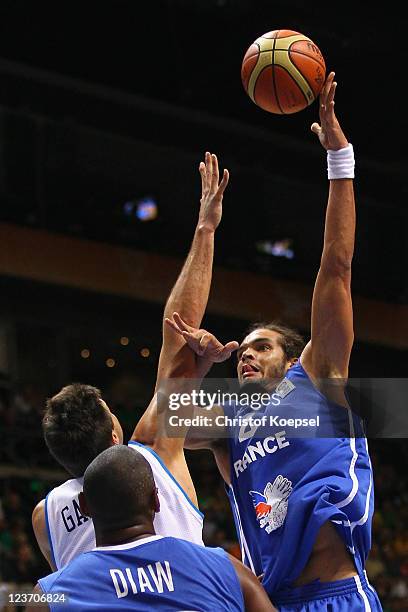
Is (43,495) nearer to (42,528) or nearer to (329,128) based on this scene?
(42,528)

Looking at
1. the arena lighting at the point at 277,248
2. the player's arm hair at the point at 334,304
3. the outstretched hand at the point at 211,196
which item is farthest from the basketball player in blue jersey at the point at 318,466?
the arena lighting at the point at 277,248

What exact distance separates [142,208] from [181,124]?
1.92 metres

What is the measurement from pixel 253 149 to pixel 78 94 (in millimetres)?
2718

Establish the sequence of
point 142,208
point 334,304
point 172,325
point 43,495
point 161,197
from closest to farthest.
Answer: point 172,325 < point 334,304 < point 43,495 < point 142,208 < point 161,197

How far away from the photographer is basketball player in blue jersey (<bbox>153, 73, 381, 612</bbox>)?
145 inches

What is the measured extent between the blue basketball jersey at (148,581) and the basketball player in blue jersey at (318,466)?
3.06 feet

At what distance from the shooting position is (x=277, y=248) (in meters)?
14.2

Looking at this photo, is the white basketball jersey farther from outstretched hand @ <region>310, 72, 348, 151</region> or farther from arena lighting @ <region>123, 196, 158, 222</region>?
arena lighting @ <region>123, 196, 158, 222</region>

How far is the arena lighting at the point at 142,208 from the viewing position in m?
13.4

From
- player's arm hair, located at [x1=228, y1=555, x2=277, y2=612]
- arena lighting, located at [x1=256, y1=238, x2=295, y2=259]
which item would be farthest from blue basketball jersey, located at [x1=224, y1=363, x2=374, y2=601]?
arena lighting, located at [x1=256, y1=238, x2=295, y2=259]

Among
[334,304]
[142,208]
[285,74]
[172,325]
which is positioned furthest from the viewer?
[142,208]

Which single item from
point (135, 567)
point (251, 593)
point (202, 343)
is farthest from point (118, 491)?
point (202, 343)

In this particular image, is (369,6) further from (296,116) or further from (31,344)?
(31,344)

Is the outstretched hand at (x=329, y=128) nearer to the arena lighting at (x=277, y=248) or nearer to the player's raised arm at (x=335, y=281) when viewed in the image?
the player's raised arm at (x=335, y=281)
